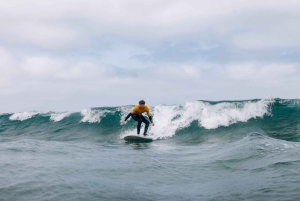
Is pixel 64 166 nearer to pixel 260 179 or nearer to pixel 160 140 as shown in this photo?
pixel 260 179

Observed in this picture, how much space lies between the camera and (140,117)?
16.6 m

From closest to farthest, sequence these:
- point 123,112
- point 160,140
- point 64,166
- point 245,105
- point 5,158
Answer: point 64,166, point 5,158, point 160,140, point 245,105, point 123,112

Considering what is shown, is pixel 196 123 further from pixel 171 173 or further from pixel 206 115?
pixel 171 173

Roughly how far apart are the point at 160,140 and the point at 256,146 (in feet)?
24.2

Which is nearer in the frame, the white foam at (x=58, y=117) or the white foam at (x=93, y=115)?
the white foam at (x=93, y=115)

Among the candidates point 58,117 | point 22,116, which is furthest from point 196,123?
point 22,116

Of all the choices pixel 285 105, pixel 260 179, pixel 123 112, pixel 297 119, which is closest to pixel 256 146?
pixel 260 179

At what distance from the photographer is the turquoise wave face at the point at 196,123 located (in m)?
16.1

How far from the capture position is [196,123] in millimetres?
18984

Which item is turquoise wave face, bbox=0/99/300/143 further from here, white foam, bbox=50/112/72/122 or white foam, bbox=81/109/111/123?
white foam, bbox=50/112/72/122

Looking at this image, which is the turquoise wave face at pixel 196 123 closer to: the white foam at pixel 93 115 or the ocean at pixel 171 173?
the white foam at pixel 93 115

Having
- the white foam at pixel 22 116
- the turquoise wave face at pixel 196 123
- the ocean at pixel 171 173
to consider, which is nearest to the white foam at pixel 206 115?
the turquoise wave face at pixel 196 123

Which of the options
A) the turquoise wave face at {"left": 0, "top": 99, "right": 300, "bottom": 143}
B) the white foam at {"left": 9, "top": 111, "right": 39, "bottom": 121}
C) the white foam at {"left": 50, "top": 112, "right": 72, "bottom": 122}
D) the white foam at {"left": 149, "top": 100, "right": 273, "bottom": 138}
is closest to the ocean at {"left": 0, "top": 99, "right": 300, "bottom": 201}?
the turquoise wave face at {"left": 0, "top": 99, "right": 300, "bottom": 143}

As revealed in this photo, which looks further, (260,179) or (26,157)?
(26,157)
